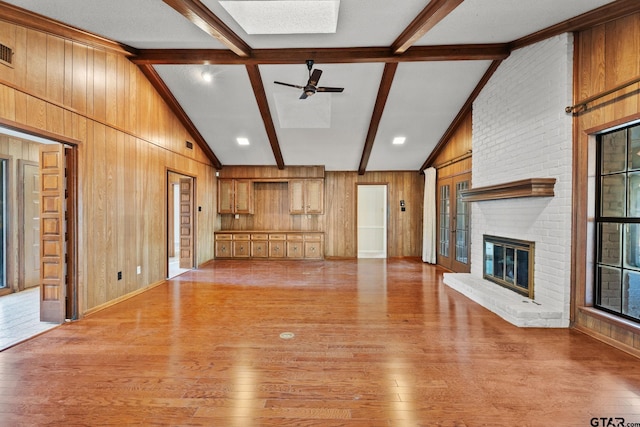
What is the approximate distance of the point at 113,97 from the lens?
3928 millimetres

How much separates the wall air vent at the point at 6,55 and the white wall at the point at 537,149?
5430 mm

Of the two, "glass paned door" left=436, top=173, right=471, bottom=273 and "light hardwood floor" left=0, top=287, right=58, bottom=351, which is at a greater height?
"glass paned door" left=436, top=173, right=471, bottom=273

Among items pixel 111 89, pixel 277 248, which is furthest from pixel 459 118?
pixel 111 89

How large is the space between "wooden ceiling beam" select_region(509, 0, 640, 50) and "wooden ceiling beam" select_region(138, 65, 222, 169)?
5.22 meters

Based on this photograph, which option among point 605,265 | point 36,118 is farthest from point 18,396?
point 605,265

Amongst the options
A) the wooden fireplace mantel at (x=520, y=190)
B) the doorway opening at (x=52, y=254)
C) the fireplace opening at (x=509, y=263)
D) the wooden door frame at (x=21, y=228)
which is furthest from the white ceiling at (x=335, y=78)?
the wooden door frame at (x=21, y=228)

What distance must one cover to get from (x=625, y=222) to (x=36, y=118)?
571 centimetres

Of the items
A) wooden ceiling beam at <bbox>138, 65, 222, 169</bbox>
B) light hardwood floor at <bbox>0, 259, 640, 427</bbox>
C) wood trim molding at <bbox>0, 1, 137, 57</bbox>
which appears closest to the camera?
light hardwood floor at <bbox>0, 259, 640, 427</bbox>

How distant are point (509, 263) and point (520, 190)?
3.75 ft

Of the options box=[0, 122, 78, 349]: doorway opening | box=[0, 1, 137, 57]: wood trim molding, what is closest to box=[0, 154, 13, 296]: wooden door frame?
box=[0, 122, 78, 349]: doorway opening

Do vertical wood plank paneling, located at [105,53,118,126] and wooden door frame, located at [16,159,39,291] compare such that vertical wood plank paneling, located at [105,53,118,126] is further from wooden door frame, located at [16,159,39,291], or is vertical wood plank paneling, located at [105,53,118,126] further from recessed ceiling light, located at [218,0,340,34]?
wooden door frame, located at [16,159,39,291]

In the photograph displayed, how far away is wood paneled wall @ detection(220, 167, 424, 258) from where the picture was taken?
804 centimetres

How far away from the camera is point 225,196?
25.8 feet

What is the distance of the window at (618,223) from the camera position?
2719mm
